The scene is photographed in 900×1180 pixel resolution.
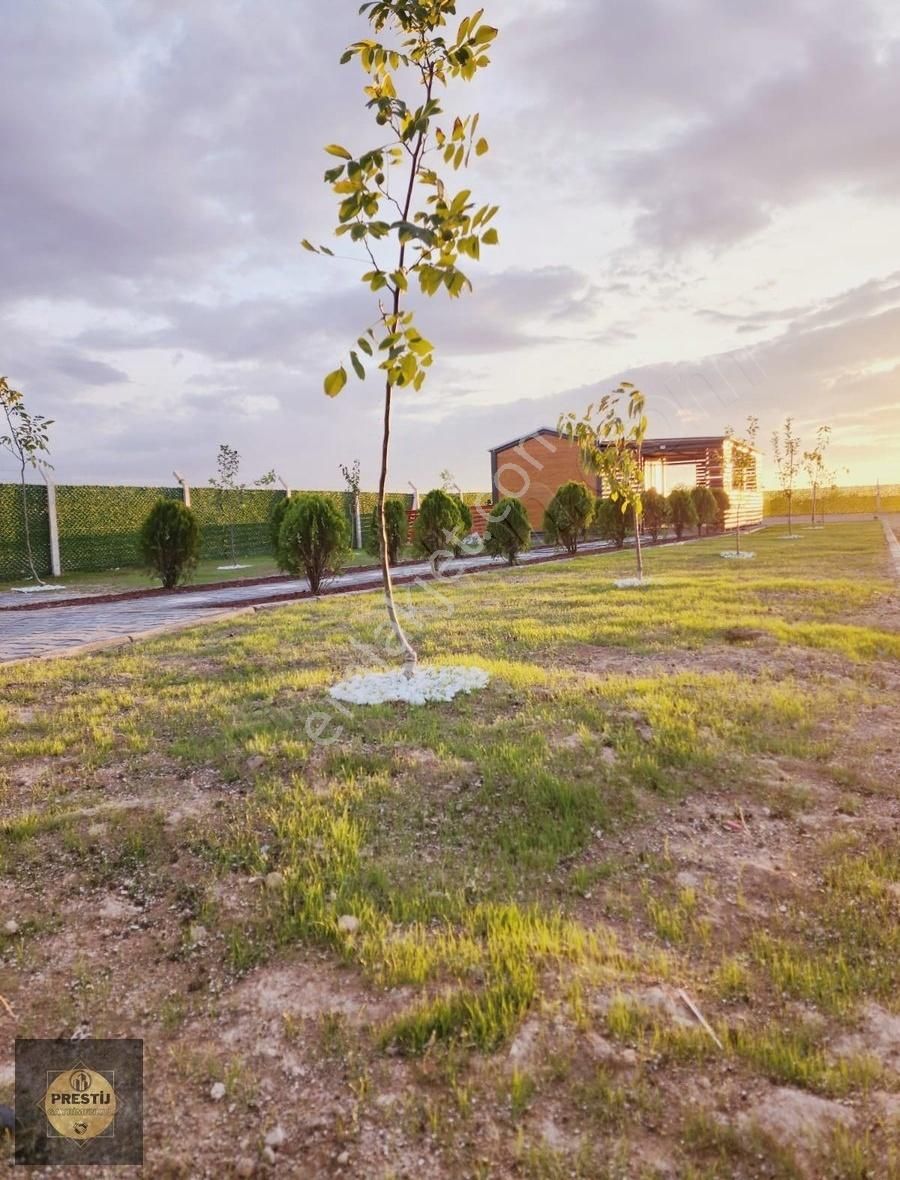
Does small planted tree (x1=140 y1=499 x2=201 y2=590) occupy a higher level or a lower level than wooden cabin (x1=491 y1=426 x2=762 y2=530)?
lower

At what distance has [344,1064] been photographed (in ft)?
5.55

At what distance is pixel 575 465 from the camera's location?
28.5 m

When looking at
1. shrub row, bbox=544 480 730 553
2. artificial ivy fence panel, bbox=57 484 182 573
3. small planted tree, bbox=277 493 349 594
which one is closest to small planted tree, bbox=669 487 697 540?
shrub row, bbox=544 480 730 553

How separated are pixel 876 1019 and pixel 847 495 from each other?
66535mm

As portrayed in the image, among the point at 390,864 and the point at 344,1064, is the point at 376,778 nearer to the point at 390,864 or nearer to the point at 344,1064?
the point at 390,864

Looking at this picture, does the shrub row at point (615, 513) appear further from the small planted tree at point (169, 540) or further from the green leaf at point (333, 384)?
the green leaf at point (333, 384)

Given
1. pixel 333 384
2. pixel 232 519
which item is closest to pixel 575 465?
pixel 232 519

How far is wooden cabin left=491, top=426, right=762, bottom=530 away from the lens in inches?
1148

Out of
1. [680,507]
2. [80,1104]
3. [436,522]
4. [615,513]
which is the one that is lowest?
[80,1104]

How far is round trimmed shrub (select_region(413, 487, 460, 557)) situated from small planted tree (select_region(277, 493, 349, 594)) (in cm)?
426

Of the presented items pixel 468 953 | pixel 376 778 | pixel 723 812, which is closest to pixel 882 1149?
pixel 468 953

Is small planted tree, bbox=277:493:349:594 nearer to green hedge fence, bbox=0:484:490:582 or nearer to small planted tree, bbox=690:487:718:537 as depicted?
green hedge fence, bbox=0:484:490:582

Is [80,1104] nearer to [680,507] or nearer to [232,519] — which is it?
[232,519]

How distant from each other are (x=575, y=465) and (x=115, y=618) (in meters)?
22.5
